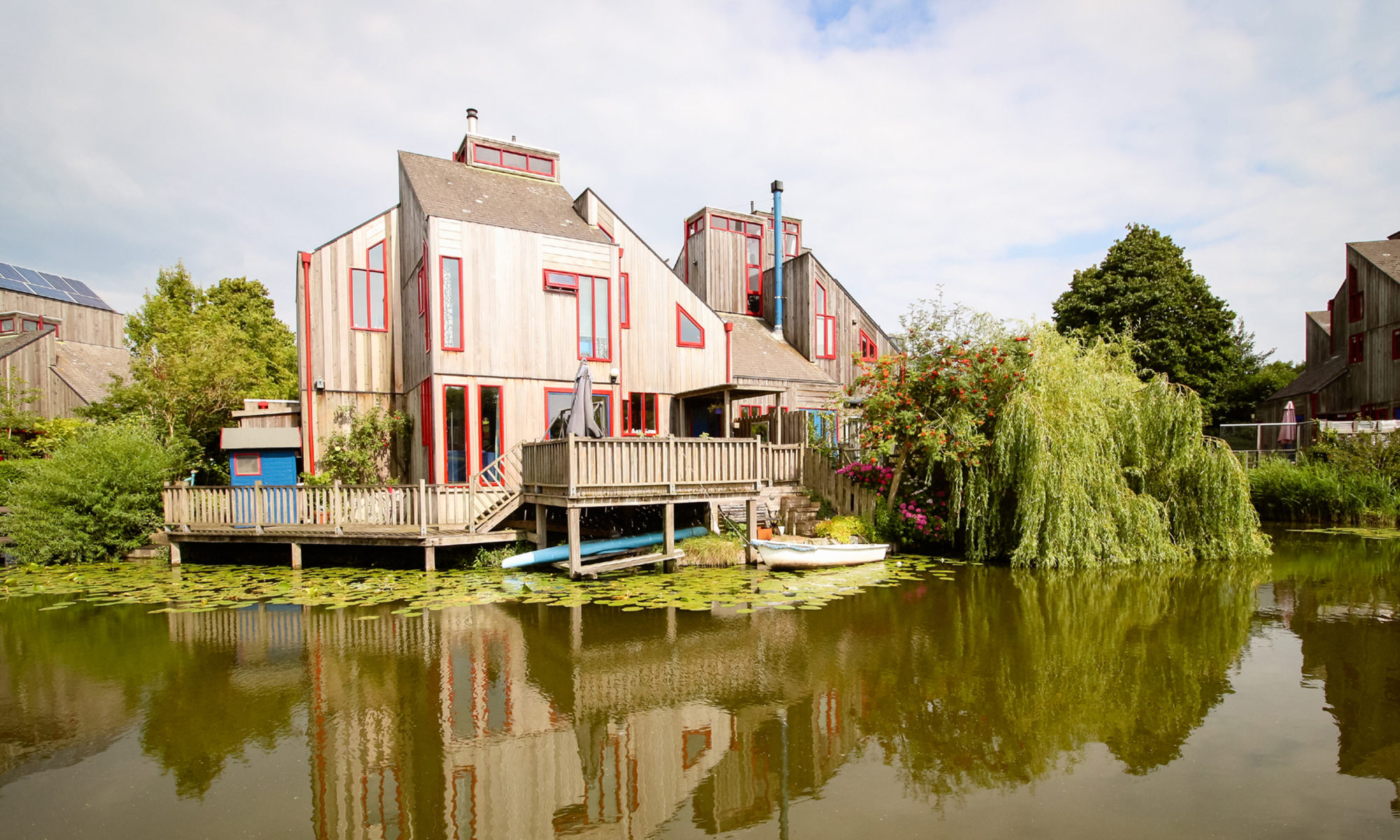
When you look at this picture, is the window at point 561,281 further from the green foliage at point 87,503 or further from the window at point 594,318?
the green foliage at point 87,503

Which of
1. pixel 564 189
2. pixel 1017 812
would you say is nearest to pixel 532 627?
pixel 1017 812

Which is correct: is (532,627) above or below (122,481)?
below

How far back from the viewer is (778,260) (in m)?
24.8

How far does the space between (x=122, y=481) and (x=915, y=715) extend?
52.4 ft

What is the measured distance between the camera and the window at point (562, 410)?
628 inches

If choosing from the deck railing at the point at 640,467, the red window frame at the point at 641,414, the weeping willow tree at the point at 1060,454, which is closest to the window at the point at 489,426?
the deck railing at the point at 640,467

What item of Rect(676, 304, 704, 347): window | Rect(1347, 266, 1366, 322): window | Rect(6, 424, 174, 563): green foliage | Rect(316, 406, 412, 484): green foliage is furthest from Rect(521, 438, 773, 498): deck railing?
Rect(1347, 266, 1366, 322): window

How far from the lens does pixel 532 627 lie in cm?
947

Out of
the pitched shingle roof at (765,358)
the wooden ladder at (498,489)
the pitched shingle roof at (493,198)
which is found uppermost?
the pitched shingle roof at (493,198)

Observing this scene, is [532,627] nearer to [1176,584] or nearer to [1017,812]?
[1017,812]

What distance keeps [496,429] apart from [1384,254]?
103 feet

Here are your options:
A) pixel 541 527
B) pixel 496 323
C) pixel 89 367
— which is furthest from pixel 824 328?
pixel 89 367

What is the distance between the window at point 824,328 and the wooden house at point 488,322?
210 inches

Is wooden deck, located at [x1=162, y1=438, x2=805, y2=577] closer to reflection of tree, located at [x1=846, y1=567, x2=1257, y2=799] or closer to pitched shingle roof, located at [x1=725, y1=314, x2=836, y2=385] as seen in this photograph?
reflection of tree, located at [x1=846, y1=567, x2=1257, y2=799]
